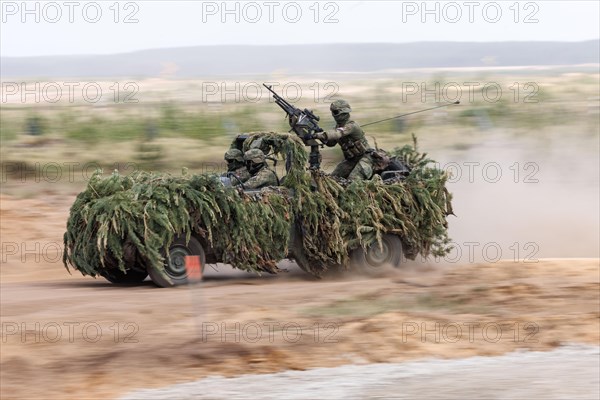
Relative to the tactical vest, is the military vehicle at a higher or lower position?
lower

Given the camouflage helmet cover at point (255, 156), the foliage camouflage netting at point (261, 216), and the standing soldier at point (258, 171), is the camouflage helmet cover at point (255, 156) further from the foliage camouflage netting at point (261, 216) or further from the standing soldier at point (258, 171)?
the foliage camouflage netting at point (261, 216)

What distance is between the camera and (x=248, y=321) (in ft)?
47.2

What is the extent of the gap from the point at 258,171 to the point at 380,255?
212 cm

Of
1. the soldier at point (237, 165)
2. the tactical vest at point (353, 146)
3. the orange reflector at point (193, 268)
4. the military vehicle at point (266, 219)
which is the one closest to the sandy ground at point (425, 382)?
the orange reflector at point (193, 268)

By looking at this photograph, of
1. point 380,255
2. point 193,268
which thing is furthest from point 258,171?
point 193,268

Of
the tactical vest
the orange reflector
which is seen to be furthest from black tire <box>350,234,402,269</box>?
the orange reflector

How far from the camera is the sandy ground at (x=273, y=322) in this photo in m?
12.6

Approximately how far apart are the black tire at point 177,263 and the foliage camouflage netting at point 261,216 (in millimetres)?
106

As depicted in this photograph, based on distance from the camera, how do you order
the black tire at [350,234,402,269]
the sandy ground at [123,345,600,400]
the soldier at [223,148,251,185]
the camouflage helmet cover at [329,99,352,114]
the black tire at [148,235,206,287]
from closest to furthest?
the sandy ground at [123,345,600,400]
the black tire at [148,235,206,287]
the soldier at [223,148,251,185]
the black tire at [350,234,402,269]
the camouflage helmet cover at [329,99,352,114]

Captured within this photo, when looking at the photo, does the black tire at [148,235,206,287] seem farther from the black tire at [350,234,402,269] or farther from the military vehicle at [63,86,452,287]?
the black tire at [350,234,402,269]

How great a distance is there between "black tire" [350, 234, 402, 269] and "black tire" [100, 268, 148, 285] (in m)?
2.89

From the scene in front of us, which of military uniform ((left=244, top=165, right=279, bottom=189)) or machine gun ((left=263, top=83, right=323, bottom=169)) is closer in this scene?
military uniform ((left=244, top=165, right=279, bottom=189))

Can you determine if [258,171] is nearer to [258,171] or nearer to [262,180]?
[258,171]

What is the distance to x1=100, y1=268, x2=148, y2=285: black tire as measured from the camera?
17.1 metres
